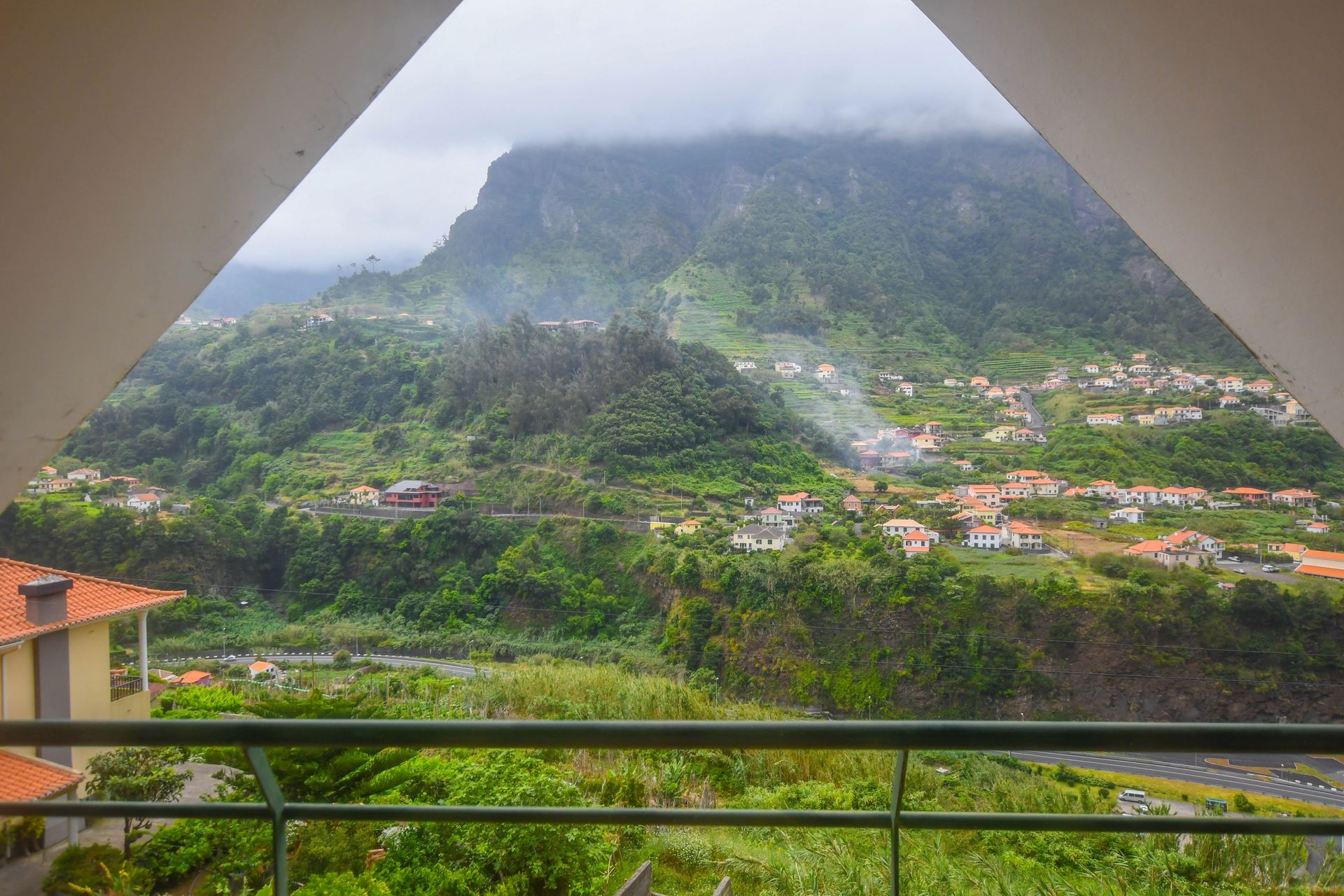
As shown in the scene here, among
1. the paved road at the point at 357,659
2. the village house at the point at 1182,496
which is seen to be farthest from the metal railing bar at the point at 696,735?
the village house at the point at 1182,496

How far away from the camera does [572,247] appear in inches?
682

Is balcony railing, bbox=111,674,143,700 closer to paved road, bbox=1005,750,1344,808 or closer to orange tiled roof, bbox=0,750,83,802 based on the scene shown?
orange tiled roof, bbox=0,750,83,802

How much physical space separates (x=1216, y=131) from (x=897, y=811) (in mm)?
621

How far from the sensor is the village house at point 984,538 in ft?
31.4

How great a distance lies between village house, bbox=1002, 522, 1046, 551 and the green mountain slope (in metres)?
3.33

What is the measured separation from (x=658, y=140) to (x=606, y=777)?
727 inches

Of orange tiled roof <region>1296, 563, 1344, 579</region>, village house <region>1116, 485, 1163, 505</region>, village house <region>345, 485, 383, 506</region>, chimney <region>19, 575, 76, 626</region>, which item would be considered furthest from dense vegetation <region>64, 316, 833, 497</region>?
chimney <region>19, 575, 76, 626</region>

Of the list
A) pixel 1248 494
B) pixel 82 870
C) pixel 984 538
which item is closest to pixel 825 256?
pixel 984 538

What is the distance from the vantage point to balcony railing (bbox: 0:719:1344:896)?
1.74ft

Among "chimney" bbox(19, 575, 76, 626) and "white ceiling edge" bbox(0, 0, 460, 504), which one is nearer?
"white ceiling edge" bbox(0, 0, 460, 504)

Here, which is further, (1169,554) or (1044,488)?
(1044,488)

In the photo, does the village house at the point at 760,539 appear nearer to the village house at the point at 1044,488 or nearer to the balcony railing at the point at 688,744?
the village house at the point at 1044,488

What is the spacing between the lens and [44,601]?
3629 mm

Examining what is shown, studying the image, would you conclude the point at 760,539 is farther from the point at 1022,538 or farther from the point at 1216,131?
the point at 1216,131
